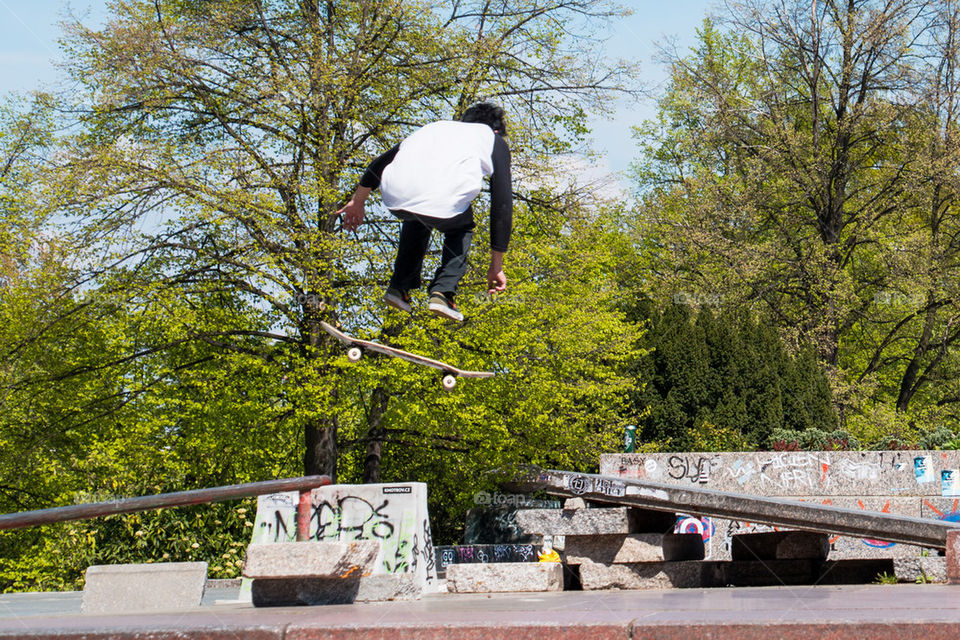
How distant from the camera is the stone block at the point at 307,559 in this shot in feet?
21.1

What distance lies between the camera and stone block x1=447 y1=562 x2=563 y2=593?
9.16 meters

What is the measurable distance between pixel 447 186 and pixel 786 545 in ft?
20.1

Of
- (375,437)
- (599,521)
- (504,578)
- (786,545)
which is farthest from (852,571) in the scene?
(375,437)

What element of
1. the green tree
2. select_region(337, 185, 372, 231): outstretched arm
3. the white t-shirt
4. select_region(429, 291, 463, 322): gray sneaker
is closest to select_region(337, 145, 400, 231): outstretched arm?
select_region(337, 185, 372, 231): outstretched arm

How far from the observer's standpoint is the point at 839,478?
18.8 meters

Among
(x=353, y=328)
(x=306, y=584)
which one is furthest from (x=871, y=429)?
(x=306, y=584)

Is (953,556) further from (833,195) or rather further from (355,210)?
(833,195)

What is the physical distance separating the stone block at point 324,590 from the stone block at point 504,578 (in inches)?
82.7

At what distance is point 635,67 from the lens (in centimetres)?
2378

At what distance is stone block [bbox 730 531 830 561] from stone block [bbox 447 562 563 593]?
198cm

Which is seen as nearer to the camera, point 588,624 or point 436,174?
point 588,624

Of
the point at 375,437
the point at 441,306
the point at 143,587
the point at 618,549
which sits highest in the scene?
the point at 441,306

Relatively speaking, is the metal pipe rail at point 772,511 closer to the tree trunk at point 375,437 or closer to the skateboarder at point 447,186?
the skateboarder at point 447,186

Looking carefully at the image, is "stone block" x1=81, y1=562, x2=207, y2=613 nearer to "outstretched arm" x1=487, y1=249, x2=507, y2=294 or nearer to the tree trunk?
"outstretched arm" x1=487, y1=249, x2=507, y2=294
